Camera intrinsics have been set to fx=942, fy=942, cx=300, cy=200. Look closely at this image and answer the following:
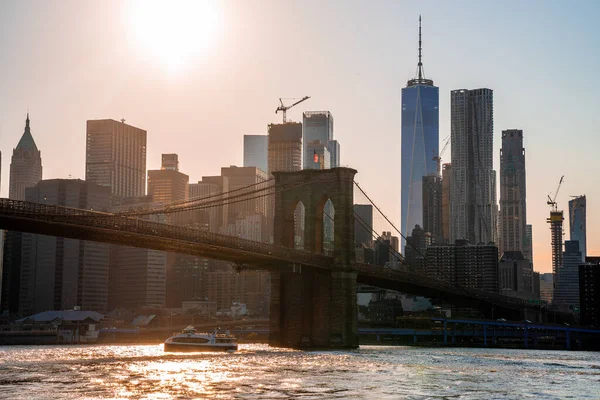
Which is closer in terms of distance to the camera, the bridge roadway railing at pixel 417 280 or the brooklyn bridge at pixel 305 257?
the brooklyn bridge at pixel 305 257

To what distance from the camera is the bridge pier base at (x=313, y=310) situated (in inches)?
4139

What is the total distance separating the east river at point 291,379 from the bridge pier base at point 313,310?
1908cm

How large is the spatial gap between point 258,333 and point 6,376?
129 m

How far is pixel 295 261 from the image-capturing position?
99.3 metres

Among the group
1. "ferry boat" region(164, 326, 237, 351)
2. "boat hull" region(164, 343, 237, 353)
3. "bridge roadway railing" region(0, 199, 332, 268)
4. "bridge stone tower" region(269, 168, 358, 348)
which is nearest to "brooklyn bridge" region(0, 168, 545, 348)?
"bridge stone tower" region(269, 168, 358, 348)

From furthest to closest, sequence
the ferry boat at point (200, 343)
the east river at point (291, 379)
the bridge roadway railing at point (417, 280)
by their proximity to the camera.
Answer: the bridge roadway railing at point (417, 280)
the ferry boat at point (200, 343)
the east river at point (291, 379)

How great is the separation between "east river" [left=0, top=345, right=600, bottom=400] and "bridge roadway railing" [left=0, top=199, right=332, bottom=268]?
11.4 meters

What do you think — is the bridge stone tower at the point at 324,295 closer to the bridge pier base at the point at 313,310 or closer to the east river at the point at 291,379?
the bridge pier base at the point at 313,310

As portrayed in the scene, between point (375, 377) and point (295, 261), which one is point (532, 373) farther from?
point (295, 261)

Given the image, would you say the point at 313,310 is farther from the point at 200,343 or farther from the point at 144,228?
the point at 144,228

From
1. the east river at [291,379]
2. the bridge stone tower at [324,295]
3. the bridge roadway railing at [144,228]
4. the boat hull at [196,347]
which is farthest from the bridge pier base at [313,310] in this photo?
A: the east river at [291,379]

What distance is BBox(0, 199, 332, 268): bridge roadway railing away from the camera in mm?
74438

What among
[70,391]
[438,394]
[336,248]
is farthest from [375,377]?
[336,248]

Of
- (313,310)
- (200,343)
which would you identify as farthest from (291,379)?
(200,343)
